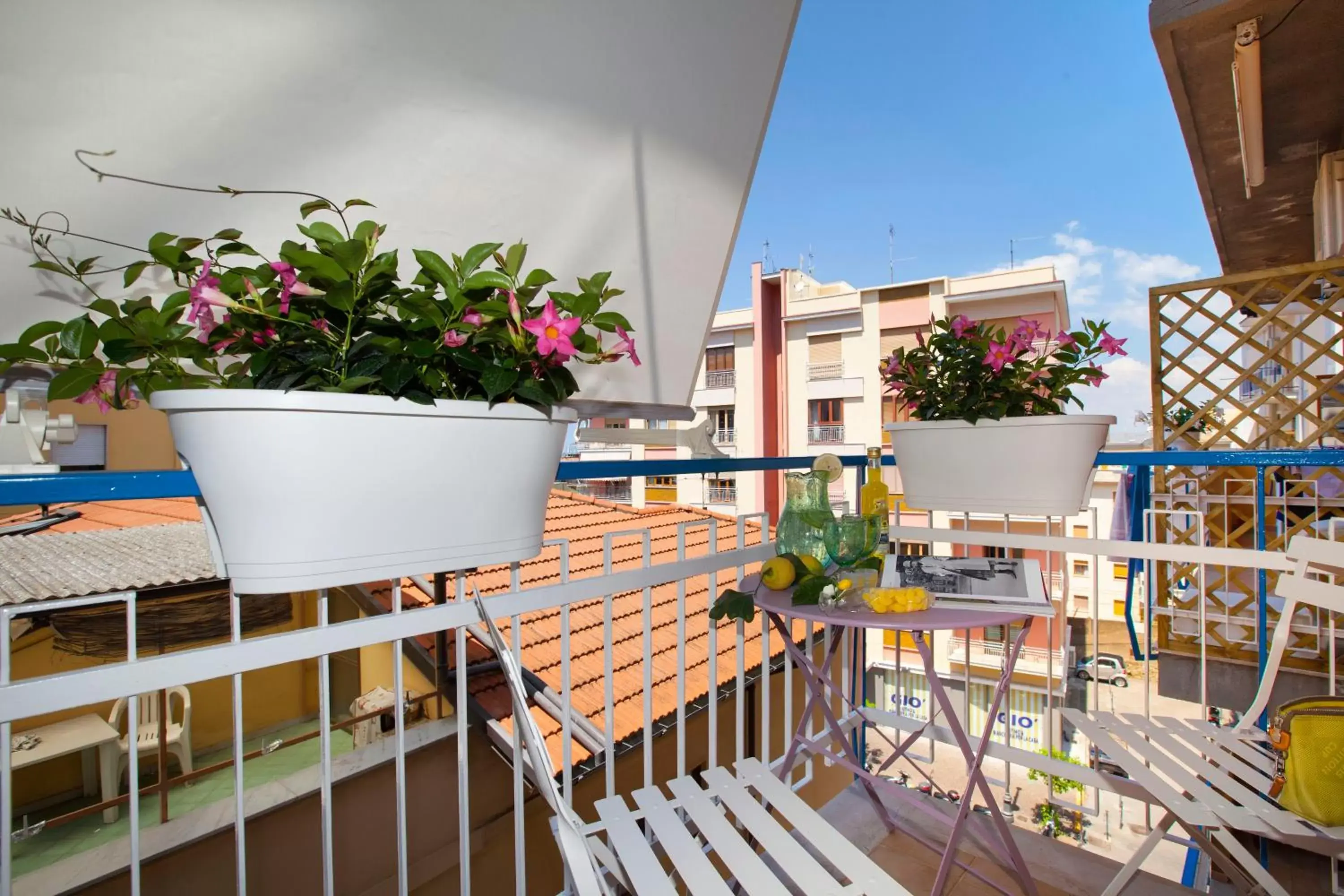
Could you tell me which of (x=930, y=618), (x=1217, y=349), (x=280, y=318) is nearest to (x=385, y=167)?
(x=280, y=318)

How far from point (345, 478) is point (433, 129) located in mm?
853

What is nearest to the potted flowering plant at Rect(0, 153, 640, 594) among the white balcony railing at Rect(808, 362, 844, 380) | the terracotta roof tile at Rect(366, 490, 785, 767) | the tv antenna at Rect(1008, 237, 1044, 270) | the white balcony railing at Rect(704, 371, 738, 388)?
the terracotta roof tile at Rect(366, 490, 785, 767)

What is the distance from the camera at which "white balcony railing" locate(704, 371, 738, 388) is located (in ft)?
55.0

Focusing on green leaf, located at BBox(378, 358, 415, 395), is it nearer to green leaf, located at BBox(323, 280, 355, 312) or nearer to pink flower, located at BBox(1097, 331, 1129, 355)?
green leaf, located at BBox(323, 280, 355, 312)

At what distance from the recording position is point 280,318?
691 millimetres

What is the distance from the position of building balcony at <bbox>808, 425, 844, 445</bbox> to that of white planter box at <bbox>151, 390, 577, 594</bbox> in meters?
14.9

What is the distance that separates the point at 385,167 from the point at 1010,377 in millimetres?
1543

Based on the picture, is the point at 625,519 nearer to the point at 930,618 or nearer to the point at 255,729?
the point at 255,729

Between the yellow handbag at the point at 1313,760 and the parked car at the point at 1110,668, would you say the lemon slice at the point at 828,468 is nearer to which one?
the yellow handbag at the point at 1313,760

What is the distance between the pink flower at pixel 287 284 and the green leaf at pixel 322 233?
0.14ft

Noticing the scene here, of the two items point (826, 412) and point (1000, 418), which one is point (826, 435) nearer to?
point (826, 412)

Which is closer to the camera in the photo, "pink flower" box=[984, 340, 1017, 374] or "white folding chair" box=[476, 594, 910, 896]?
"white folding chair" box=[476, 594, 910, 896]

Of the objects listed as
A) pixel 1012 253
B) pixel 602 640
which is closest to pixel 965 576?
pixel 602 640

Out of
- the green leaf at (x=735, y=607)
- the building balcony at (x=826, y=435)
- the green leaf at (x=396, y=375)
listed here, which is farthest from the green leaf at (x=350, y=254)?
the building balcony at (x=826, y=435)
